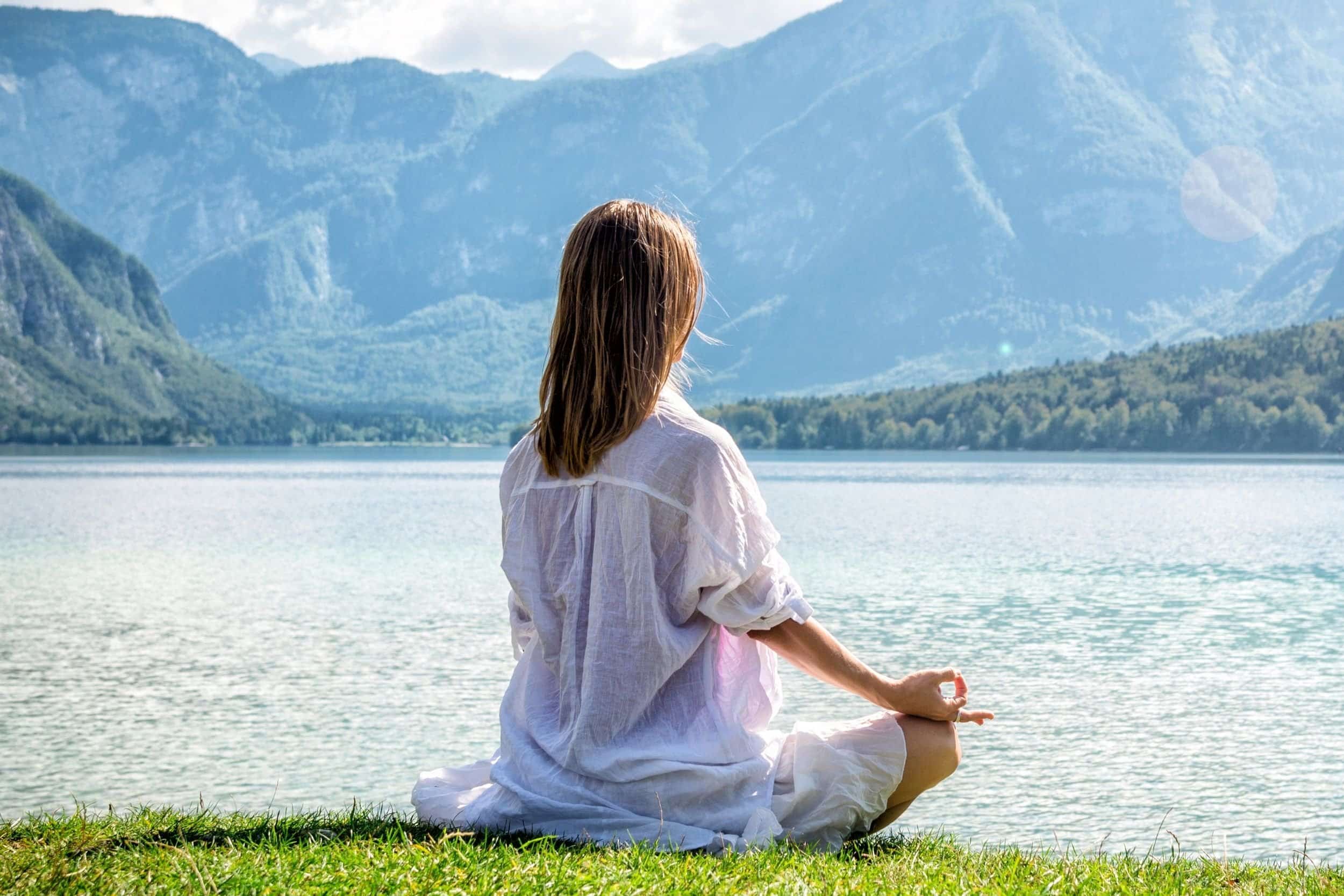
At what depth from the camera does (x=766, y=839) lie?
4.90 meters

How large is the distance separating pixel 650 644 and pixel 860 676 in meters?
0.74

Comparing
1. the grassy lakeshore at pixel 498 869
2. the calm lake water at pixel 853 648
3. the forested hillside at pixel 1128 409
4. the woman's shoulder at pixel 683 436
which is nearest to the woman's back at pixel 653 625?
the woman's shoulder at pixel 683 436

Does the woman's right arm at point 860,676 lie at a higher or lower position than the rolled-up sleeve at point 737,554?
lower

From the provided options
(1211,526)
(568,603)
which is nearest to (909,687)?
(568,603)

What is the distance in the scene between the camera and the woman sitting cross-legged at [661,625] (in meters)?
4.81

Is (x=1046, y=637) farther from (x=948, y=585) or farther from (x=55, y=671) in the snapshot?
(x=55, y=671)

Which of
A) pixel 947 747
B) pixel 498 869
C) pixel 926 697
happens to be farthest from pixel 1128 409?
pixel 498 869

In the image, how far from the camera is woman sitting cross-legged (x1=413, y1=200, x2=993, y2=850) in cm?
481

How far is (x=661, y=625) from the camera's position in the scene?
4.85 meters

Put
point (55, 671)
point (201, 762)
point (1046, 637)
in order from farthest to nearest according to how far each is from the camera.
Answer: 1. point (1046, 637)
2. point (55, 671)
3. point (201, 762)

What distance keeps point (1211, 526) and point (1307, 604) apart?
20.4 m

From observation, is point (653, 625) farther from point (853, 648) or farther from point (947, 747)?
point (853, 648)

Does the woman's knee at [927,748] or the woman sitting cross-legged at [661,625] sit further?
the woman's knee at [927,748]

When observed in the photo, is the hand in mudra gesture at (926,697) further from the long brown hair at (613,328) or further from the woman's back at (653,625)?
the long brown hair at (613,328)
